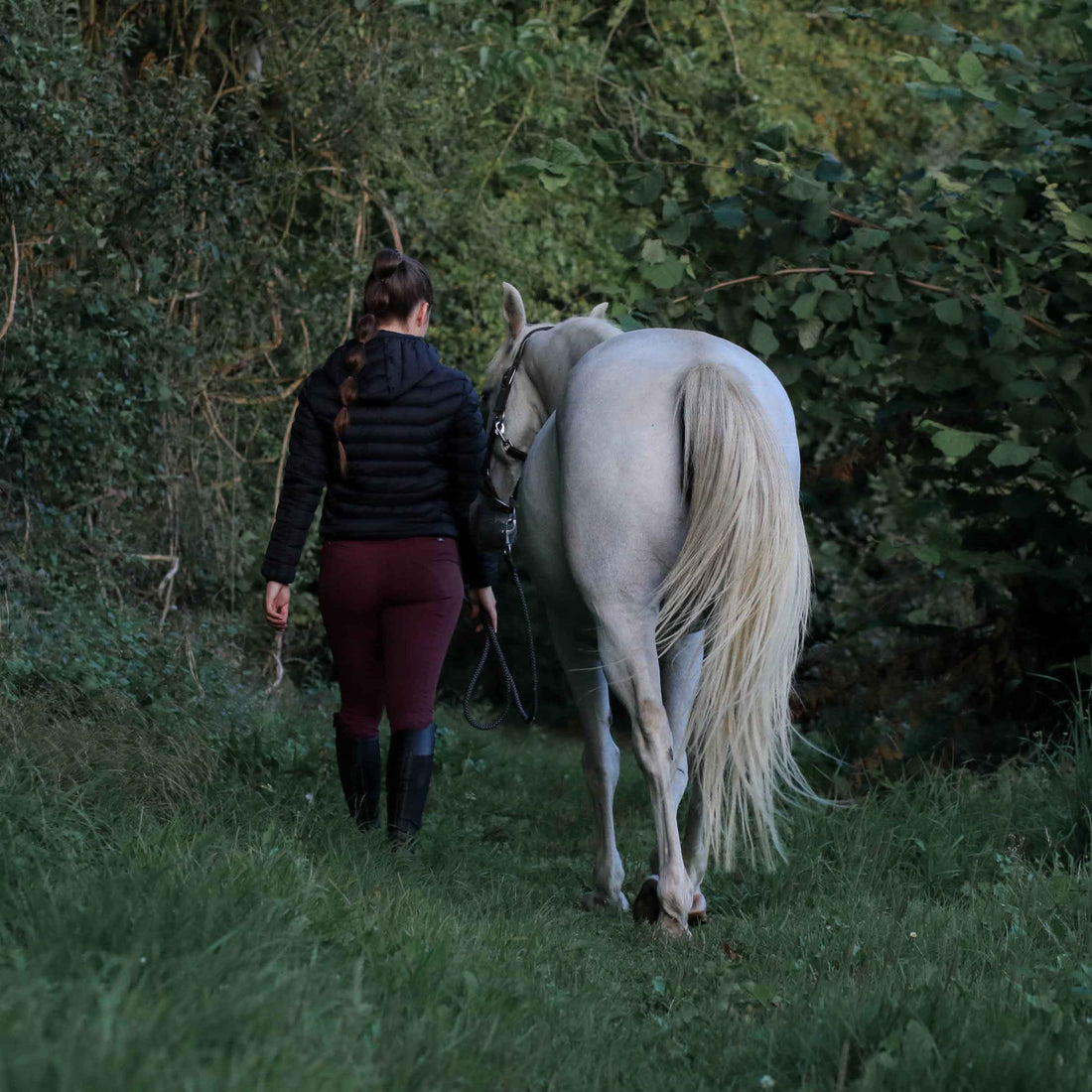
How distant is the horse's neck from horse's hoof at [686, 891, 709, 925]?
177 cm

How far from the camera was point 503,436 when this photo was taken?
4875mm

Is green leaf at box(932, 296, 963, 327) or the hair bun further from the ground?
the hair bun

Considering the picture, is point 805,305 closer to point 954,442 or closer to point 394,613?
point 954,442

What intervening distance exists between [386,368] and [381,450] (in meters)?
0.26

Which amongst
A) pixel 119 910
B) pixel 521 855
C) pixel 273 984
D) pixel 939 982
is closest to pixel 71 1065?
pixel 273 984

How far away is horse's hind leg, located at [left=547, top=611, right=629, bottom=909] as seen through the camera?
464cm

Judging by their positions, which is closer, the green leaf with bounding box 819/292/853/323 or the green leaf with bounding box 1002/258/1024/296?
the green leaf with bounding box 1002/258/1024/296

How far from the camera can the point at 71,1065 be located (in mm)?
1821

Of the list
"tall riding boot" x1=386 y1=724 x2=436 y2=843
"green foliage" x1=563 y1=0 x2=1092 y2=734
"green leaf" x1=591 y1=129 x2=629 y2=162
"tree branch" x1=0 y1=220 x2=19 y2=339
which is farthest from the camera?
"tree branch" x1=0 y1=220 x2=19 y2=339

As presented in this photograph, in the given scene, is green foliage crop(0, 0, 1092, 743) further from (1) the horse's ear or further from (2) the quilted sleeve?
(2) the quilted sleeve

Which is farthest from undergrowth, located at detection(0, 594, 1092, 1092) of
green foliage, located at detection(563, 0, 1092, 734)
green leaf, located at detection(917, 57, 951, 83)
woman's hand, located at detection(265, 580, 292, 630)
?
green leaf, located at detection(917, 57, 951, 83)

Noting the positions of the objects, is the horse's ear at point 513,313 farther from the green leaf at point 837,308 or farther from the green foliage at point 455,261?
the green leaf at point 837,308

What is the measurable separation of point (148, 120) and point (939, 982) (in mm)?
6399

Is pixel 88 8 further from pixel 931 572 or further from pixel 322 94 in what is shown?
pixel 931 572
